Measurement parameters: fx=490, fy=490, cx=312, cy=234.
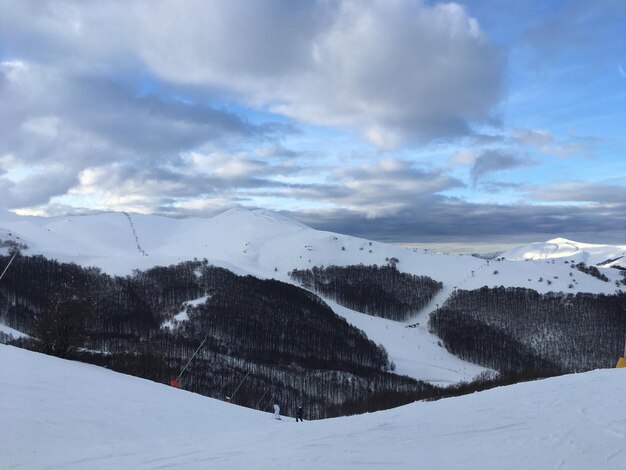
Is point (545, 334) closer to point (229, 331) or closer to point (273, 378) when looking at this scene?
point (273, 378)

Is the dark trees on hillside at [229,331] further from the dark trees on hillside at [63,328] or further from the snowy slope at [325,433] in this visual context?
the snowy slope at [325,433]

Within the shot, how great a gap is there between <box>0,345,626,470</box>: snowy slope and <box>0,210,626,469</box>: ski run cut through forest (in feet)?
0.30

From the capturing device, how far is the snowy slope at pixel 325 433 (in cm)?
1269

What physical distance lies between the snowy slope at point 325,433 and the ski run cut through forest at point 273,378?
0.09 meters

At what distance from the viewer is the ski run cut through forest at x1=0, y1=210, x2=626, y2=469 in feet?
46.1

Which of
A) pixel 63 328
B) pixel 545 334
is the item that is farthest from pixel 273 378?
pixel 545 334

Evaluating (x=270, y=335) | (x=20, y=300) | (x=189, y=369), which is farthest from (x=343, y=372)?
(x=20, y=300)

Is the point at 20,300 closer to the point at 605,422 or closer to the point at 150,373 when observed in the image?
the point at 150,373

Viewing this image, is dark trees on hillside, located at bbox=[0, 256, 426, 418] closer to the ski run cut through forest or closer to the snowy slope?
the ski run cut through forest

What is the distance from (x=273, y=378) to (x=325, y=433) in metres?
107

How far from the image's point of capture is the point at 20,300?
161 m

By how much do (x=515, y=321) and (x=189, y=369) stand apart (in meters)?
135

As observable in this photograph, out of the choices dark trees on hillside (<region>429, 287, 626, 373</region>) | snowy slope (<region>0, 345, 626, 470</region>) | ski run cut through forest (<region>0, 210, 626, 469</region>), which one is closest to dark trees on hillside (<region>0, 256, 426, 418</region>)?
ski run cut through forest (<region>0, 210, 626, 469</region>)

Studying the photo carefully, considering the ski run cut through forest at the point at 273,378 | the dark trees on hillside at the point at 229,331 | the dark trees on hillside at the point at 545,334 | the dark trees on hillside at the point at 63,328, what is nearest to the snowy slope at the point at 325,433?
the ski run cut through forest at the point at 273,378
